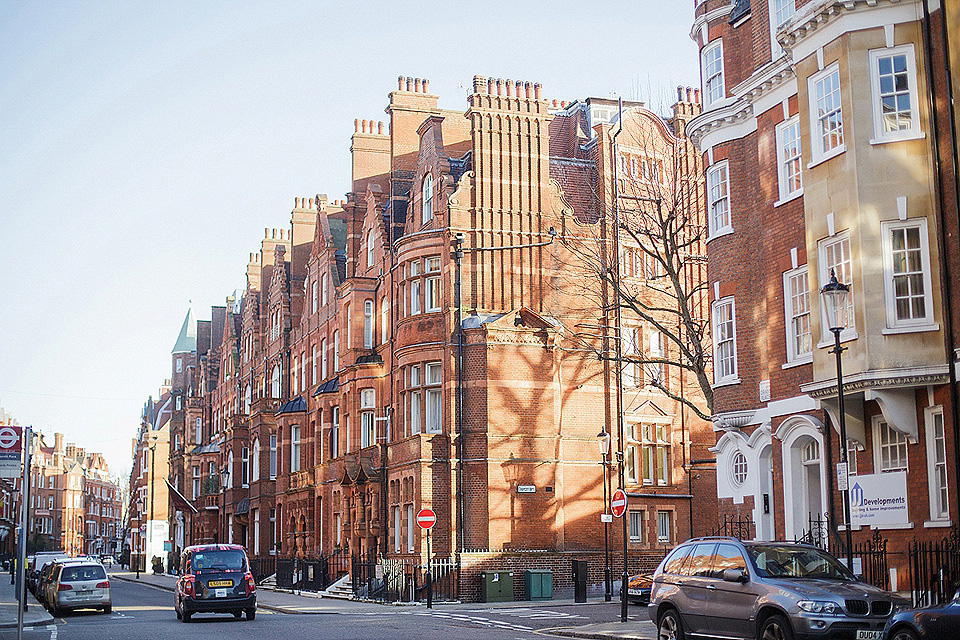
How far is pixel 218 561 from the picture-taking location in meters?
29.0

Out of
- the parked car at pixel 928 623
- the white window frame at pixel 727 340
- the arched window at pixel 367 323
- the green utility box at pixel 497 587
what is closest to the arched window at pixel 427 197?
the arched window at pixel 367 323

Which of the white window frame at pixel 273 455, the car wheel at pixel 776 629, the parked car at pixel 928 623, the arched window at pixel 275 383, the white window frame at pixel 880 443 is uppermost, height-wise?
the arched window at pixel 275 383

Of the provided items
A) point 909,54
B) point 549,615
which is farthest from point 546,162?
point 909,54

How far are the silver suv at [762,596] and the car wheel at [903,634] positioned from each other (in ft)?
1.48

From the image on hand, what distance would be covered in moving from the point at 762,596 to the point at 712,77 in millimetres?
16330

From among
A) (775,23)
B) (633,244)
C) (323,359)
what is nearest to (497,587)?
(633,244)

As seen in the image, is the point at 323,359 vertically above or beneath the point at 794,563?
above

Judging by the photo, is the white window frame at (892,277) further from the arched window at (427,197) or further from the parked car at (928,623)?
the arched window at (427,197)

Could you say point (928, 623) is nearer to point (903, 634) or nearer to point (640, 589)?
point (903, 634)

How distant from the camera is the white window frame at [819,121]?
69.5ft

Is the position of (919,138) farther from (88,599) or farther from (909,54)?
(88,599)

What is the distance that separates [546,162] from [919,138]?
852 inches

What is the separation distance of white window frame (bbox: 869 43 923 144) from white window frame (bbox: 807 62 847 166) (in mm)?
631

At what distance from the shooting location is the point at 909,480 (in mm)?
20156
